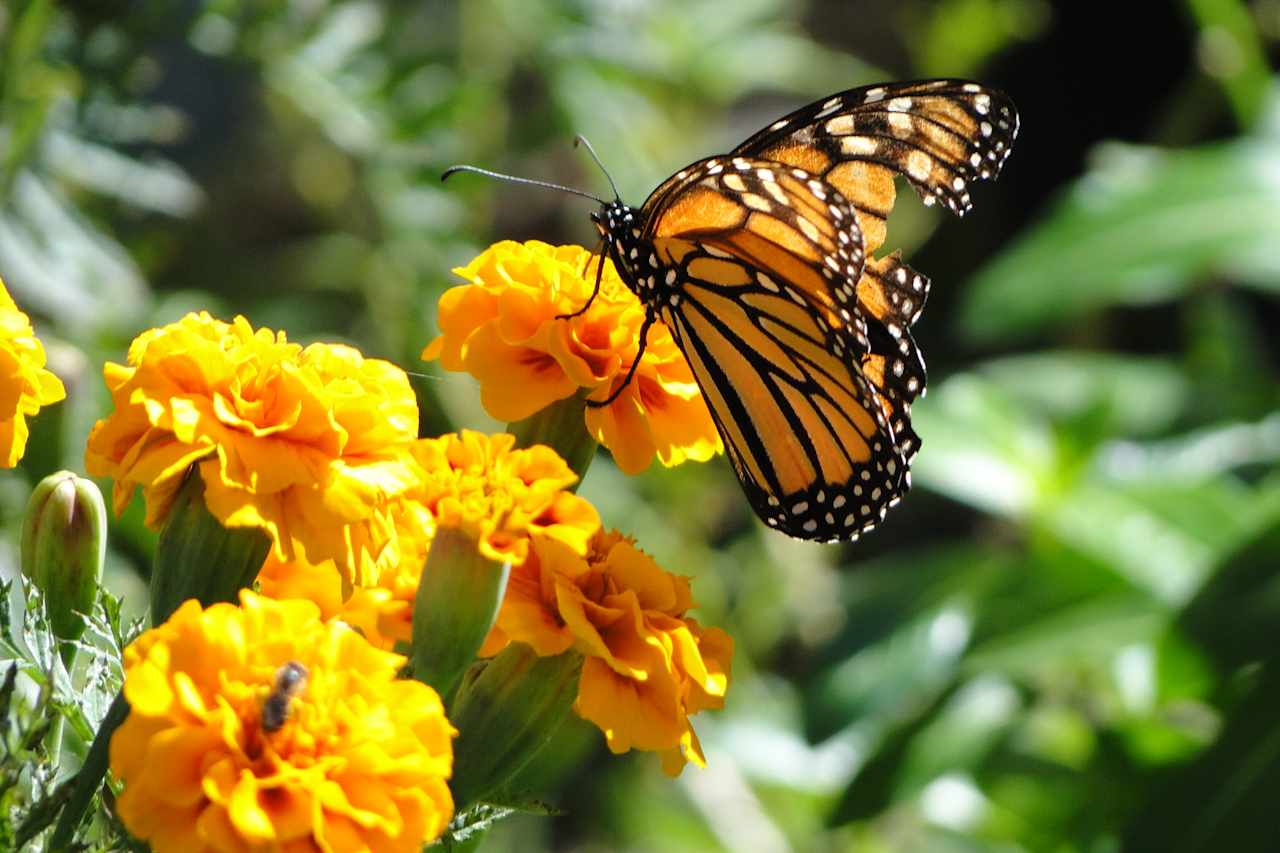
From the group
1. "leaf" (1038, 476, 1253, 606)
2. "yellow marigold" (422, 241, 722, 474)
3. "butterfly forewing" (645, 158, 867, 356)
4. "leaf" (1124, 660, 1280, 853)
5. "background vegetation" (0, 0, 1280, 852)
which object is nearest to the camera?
"yellow marigold" (422, 241, 722, 474)

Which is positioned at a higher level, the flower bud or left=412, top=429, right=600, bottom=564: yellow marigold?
left=412, top=429, right=600, bottom=564: yellow marigold

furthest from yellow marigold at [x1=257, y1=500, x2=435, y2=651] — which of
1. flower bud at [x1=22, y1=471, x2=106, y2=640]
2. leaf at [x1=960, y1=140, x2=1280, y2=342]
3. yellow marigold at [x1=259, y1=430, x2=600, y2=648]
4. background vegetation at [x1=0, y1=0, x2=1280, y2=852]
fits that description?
leaf at [x1=960, y1=140, x2=1280, y2=342]

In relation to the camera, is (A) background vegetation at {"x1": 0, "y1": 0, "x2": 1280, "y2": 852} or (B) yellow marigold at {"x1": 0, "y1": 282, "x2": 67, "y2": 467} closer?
(B) yellow marigold at {"x1": 0, "y1": 282, "x2": 67, "y2": 467}

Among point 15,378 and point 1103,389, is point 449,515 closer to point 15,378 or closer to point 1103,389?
point 15,378

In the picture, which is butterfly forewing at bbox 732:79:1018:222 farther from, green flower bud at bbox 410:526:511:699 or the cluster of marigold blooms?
green flower bud at bbox 410:526:511:699

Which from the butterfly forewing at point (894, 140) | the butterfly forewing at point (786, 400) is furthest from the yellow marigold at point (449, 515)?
the butterfly forewing at point (894, 140)

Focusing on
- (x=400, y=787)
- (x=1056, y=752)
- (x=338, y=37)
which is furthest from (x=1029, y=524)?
(x=400, y=787)

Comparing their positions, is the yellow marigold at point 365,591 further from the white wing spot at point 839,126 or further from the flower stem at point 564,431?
the white wing spot at point 839,126
